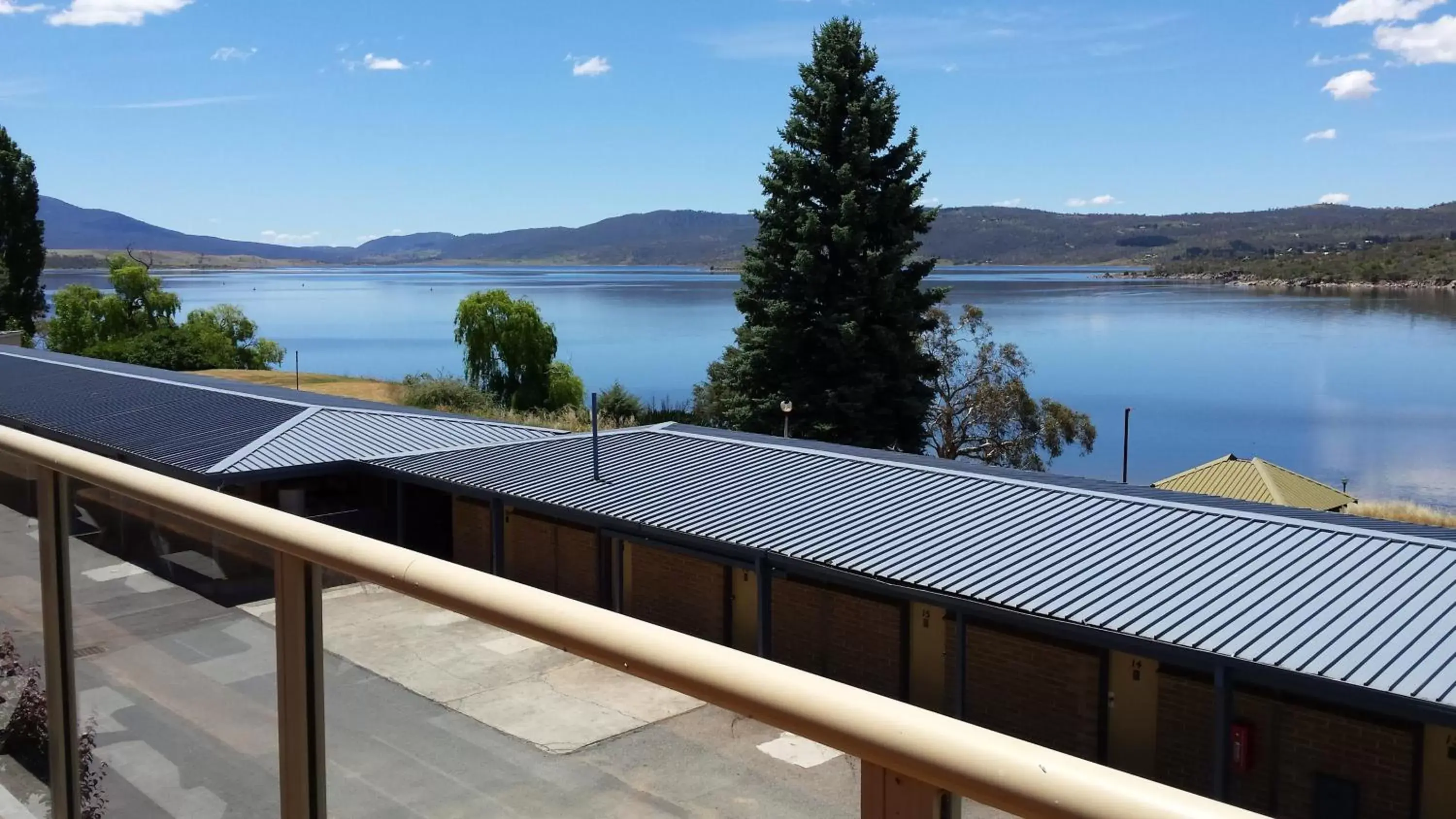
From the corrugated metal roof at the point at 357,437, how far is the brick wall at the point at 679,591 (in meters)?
7.70

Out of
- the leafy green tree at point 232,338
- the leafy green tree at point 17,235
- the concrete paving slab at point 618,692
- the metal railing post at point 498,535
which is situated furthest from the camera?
the leafy green tree at point 232,338

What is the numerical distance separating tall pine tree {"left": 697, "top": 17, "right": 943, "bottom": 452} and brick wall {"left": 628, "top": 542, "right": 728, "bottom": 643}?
1890 centimetres

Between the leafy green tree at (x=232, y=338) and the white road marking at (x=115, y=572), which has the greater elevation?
the white road marking at (x=115, y=572)

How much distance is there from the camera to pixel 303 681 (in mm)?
2080

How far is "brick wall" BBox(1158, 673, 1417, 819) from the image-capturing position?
39.1ft

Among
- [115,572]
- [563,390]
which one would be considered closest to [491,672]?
[115,572]

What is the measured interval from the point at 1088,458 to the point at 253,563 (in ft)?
234

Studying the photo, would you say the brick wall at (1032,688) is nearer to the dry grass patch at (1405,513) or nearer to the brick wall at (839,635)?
the brick wall at (839,635)

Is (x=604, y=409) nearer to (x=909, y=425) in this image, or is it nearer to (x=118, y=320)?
(x=909, y=425)

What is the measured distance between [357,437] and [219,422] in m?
3.22

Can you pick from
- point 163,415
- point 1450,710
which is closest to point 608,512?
point 1450,710

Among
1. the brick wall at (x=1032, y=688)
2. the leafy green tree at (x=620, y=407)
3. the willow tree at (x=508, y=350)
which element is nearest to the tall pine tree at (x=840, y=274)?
the leafy green tree at (x=620, y=407)

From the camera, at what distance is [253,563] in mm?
2209

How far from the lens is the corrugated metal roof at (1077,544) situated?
12422 mm
